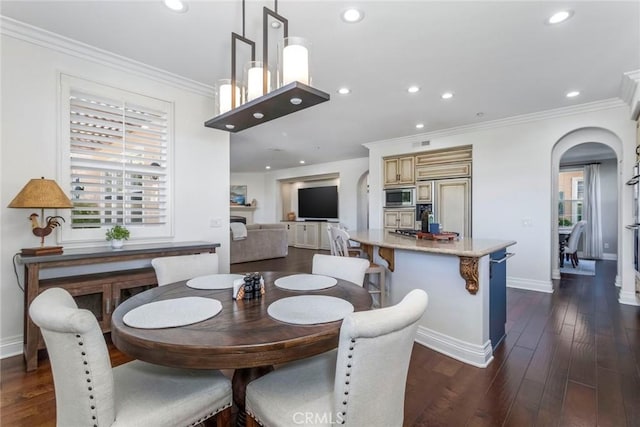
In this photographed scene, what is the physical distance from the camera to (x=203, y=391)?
1.17 m

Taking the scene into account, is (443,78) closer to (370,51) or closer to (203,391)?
(370,51)

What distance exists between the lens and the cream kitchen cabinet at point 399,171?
562cm

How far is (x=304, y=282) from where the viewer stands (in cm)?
175

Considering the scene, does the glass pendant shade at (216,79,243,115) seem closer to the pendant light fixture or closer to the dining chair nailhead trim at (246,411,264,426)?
the pendant light fixture

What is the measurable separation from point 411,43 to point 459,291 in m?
→ 2.10

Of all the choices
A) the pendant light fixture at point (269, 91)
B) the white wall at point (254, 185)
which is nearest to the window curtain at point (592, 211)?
the pendant light fixture at point (269, 91)

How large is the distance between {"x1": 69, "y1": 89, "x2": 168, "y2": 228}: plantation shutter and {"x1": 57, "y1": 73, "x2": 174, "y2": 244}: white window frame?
0.10 feet

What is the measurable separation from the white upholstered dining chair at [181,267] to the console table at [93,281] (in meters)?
0.62

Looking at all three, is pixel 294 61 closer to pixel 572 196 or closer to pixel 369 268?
pixel 369 268

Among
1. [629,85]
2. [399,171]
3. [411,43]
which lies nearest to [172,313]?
[411,43]

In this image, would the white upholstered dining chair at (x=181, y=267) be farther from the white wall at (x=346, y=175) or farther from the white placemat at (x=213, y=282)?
the white wall at (x=346, y=175)

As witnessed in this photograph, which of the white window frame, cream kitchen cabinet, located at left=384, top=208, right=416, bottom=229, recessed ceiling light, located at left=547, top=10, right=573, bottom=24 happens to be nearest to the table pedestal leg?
the white window frame

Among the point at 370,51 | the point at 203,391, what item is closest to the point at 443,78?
the point at 370,51

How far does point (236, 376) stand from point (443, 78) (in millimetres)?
3308
